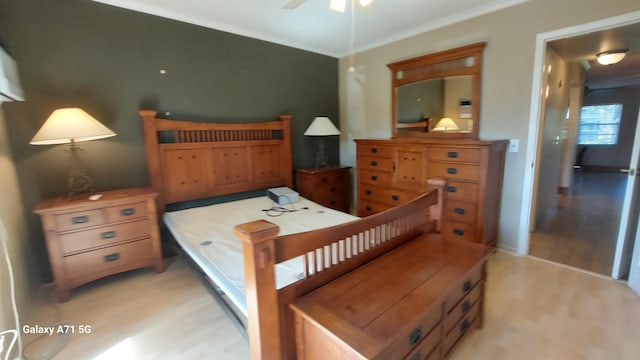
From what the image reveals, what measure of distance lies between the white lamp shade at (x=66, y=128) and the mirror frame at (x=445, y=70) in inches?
125

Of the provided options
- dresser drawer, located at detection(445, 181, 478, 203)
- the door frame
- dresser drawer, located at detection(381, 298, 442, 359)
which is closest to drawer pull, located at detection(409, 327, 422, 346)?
dresser drawer, located at detection(381, 298, 442, 359)

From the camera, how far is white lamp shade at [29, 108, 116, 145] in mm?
2049

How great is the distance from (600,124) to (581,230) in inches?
277

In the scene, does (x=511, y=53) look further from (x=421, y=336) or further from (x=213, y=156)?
(x=213, y=156)

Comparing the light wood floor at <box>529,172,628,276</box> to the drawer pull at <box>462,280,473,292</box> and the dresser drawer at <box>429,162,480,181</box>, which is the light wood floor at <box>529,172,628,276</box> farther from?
the drawer pull at <box>462,280,473,292</box>

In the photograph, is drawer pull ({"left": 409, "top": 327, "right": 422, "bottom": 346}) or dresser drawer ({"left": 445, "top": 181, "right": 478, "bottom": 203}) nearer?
drawer pull ({"left": 409, "top": 327, "right": 422, "bottom": 346})

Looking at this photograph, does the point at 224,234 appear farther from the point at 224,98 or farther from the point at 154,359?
the point at 224,98

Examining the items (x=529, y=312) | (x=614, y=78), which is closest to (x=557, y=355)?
(x=529, y=312)

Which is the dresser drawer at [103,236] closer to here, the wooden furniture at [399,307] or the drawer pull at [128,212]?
the drawer pull at [128,212]

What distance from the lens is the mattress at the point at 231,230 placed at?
153 cm

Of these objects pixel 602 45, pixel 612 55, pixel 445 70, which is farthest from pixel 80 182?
pixel 612 55

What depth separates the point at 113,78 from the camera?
253 cm

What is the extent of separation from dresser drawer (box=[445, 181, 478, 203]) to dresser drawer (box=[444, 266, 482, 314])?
114cm

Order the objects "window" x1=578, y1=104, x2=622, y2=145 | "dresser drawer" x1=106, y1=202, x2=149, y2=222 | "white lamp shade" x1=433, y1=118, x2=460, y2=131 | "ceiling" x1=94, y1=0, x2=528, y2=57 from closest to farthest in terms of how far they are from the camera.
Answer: "dresser drawer" x1=106, y1=202, x2=149, y2=222 < "ceiling" x1=94, y1=0, x2=528, y2=57 < "white lamp shade" x1=433, y1=118, x2=460, y2=131 < "window" x1=578, y1=104, x2=622, y2=145
